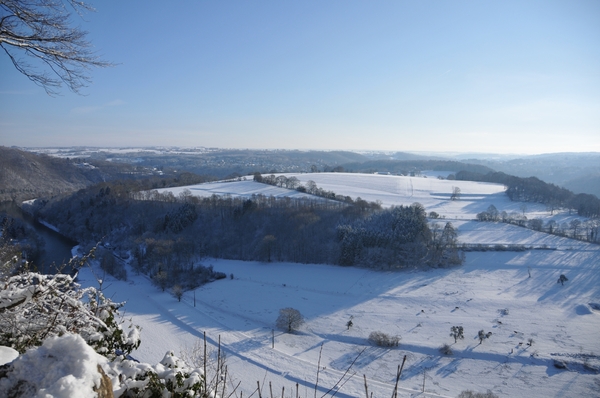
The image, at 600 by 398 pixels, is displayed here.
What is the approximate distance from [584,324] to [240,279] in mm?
26735

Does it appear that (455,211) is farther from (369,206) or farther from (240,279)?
(240,279)

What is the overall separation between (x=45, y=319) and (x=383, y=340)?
19.4 meters

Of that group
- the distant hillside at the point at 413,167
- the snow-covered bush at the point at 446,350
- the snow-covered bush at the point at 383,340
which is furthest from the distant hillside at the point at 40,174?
the distant hillside at the point at 413,167

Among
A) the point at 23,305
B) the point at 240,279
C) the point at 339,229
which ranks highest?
the point at 23,305

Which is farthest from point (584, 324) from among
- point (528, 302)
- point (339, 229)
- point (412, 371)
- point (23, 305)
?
point (23, 305)

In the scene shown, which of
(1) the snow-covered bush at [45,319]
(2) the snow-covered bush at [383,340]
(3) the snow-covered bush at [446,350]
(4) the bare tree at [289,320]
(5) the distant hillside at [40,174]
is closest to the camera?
(1) the snow-covered bush at [45,319]

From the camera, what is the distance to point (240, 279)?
1198 inches

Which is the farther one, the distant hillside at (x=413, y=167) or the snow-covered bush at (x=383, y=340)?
the distant hillside at (x=413, y=167)

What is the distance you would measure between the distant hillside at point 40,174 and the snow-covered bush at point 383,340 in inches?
2168

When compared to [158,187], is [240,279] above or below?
below

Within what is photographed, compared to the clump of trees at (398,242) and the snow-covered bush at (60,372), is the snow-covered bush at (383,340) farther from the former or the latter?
the snow-covered bush at (60,372)

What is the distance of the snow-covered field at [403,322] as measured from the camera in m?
16.3

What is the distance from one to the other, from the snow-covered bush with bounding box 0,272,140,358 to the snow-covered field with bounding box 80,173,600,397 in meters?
9.06

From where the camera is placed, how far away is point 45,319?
305 cm
